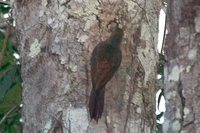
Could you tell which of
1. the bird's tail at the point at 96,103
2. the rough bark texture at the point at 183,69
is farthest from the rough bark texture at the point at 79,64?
the rough bark texture at the point at 183,69

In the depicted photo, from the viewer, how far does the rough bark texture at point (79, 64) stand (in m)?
2.03

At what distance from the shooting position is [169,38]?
159 centimetres

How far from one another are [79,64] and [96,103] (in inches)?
5.9

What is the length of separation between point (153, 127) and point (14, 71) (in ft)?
3.06

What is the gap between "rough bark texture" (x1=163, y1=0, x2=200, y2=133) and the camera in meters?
1.47

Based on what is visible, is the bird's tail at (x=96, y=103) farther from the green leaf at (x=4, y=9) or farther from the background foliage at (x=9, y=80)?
the green leaf at (x=4, y=9)

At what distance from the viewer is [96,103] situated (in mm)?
1991

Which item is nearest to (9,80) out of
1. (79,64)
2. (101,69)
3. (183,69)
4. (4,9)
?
(4,9)

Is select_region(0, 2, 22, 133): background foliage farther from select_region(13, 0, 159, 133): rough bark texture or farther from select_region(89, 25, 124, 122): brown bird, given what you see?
select_region(89, 25, 124, 122): brown bird

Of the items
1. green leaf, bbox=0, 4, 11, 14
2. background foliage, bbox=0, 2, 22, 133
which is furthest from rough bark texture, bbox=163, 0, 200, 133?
green leaf, bbox=0, 4, 11, 14

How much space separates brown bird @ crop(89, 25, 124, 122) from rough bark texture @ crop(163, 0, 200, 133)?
41 cm

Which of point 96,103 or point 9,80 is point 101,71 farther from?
point 9,80

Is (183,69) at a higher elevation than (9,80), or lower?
higher

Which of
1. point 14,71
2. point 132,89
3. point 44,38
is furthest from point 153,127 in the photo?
point 14,71
